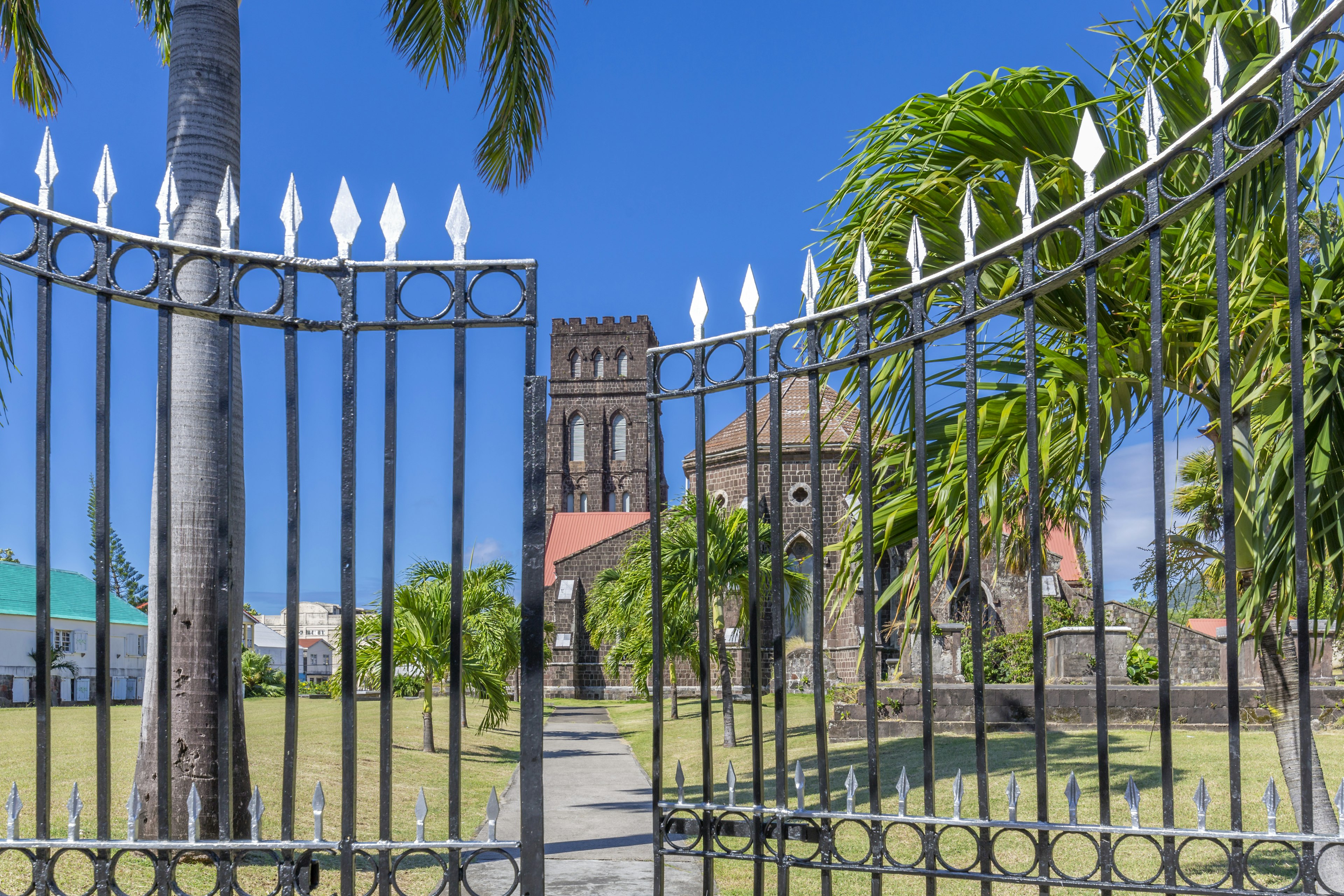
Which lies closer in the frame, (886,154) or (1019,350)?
(1019,350)

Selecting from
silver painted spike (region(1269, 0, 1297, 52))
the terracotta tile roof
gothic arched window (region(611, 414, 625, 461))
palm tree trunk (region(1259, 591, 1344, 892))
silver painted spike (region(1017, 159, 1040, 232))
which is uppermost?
gothic arched window (region(611, 414, 625, 461))

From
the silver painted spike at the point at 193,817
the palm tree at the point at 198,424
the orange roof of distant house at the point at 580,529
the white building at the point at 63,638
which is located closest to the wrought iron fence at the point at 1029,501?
the silver painted spike at the point at 193,817

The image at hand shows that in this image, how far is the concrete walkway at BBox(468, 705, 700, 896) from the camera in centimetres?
741

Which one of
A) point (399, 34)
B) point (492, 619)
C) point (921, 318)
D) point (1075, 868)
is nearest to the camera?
point (921, 318)

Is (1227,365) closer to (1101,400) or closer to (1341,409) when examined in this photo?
(1341,409)

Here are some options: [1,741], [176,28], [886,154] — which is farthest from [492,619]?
[886,154]

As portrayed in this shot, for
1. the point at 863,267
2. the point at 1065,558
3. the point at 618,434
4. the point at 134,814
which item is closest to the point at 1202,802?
the point at 863,267

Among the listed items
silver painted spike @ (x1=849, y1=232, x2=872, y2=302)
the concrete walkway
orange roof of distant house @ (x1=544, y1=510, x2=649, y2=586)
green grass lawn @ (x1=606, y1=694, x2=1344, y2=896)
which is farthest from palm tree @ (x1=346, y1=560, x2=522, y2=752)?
orange roof of distant house @ (x1=544, y1=510, x2=649, y2=586)

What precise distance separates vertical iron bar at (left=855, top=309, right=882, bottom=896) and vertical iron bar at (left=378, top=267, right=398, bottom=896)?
5.03ft

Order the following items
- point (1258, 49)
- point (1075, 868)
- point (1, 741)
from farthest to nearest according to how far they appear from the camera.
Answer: point (1, 741)
point (1075, 868)
point (1258, 49)

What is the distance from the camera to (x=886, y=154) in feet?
17.9

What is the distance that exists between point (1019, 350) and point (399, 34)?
264 inches

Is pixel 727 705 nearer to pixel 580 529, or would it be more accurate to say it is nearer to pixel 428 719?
pixel 428 719

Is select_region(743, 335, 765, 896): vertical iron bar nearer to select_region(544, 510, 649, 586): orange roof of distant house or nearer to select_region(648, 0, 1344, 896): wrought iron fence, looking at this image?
select_region(648, 0, 1344, 896): wrought iron fence
